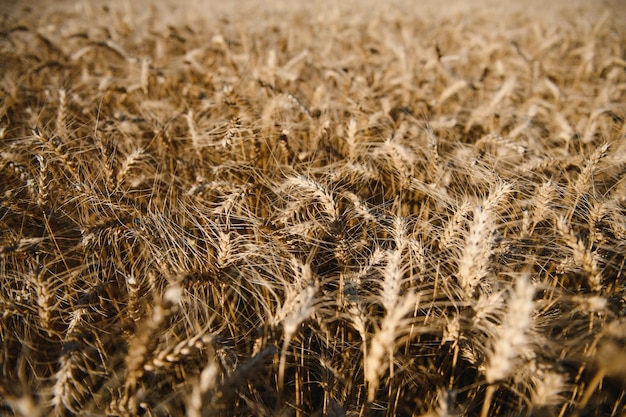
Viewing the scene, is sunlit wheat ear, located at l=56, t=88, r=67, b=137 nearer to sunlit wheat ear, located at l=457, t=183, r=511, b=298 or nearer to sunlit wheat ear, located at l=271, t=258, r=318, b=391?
sunlit wheat ear, located at l=271, t=258, r=318, b=391

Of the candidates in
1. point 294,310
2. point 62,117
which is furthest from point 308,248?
point 62,117

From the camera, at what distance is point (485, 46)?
12.4ft

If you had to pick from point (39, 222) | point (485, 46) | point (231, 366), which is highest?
point (485, 46)

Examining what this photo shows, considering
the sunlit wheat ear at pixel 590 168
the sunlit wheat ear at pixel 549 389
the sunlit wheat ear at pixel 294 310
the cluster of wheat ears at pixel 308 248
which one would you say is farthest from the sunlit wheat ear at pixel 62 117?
the sunlit wheat ear at pixel 590 168

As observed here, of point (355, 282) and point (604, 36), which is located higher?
point (604, 36)

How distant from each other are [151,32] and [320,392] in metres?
4.47

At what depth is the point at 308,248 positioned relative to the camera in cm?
158

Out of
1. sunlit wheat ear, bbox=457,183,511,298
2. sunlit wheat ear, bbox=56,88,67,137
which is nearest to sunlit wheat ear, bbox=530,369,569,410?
sunlit wheat ear, bbox=457,183,511,298

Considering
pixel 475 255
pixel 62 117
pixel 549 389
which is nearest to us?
pixel 549 389

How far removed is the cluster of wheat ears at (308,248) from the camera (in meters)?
1.07

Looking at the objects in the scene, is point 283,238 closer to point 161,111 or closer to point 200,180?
point 200,180

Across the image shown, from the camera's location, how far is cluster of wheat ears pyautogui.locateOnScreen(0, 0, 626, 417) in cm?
107

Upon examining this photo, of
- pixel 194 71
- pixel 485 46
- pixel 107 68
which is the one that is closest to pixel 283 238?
pixel 194 71

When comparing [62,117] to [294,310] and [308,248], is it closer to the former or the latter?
[308,248]
